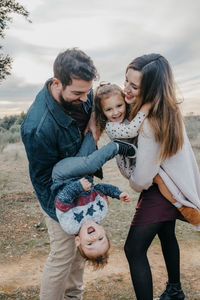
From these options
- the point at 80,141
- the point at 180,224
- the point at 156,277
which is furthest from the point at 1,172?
the point at 80,141

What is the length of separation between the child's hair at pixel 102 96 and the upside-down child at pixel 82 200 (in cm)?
39

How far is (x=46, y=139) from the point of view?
2426 mm

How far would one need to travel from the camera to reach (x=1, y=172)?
971 cm

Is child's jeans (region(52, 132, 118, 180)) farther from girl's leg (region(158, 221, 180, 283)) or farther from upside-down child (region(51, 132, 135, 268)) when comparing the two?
girl's leg (region(158, 221, 180, 283))

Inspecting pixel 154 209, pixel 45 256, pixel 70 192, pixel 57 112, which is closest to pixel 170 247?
pixel 154 209

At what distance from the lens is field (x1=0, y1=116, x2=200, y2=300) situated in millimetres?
3578

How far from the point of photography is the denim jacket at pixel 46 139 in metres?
2.42

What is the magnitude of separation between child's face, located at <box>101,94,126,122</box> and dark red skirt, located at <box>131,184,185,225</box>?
0.68m

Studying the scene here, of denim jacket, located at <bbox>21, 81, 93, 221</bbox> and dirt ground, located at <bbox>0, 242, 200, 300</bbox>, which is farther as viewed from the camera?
dirt ground, located at <bbox>0, 242, 200, 300</bbox>

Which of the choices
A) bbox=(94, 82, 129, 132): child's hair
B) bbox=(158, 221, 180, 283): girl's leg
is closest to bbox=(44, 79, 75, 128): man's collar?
bbox=(94, 82, 129, 132): child's hair

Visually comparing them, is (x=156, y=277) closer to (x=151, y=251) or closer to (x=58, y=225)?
(x=151, y=251)

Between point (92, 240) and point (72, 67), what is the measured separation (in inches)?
52.4

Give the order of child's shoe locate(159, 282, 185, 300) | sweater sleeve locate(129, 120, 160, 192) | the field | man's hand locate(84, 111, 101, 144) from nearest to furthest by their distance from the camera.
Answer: sweater sleeve locate(129, 120, 160, 192)
man's hand locate(84, 111, 101, 144)
child's shoe locate(159, 282, 185, 300)
the field

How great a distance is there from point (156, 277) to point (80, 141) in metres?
2.14
